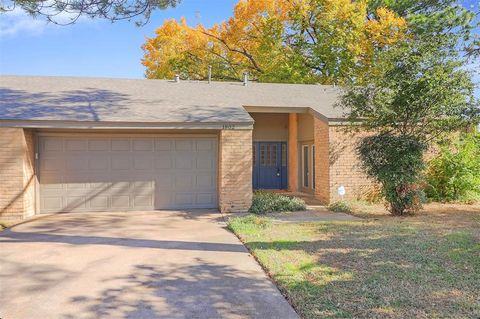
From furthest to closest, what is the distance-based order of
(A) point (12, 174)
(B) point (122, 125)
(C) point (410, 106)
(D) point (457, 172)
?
(D) point (457, 172) < (B) point (122, 125) < (A) point (12, 174) < (C) point (410, 106)

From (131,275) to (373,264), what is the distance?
3.60 metres

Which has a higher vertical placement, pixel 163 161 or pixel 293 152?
pixel 293 152

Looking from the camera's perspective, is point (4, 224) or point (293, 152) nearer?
point (4, 224)

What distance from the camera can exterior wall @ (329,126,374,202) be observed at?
1163 centimetres

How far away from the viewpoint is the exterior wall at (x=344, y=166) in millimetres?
11633

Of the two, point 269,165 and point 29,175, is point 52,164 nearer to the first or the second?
point 29,175

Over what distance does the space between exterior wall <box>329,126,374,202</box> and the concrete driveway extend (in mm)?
4858

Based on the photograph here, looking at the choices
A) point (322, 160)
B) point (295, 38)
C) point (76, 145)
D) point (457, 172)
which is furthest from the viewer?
point (295, 38)

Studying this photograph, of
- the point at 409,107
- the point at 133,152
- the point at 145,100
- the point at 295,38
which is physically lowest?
the point at 133,152

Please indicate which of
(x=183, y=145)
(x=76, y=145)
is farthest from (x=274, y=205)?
(x=76, y=145)

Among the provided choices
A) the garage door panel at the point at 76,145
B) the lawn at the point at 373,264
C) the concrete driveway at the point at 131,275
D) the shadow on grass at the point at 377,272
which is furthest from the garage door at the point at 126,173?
the shadow on grass at the point at 377,272

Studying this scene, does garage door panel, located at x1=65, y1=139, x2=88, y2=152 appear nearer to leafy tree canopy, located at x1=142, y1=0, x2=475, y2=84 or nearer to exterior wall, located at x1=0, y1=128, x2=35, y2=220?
exterior wall, located at x1=0, y1=128, x2=35, y2=220

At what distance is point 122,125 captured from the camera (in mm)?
10016

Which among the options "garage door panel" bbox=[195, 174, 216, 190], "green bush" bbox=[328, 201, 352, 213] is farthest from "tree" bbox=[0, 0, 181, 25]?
"green bush" bbox=[328, 201, 352, 213]
